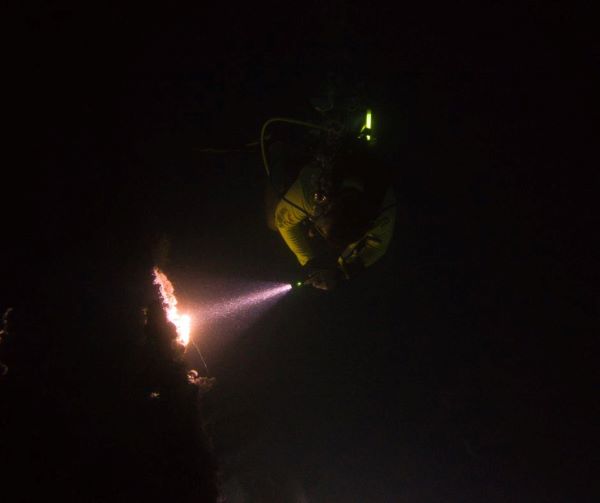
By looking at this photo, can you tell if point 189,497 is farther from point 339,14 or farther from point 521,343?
point 521,343

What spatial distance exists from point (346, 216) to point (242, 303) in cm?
666

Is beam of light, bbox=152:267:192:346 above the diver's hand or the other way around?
above

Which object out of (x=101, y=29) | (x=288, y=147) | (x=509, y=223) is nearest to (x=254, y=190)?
(x=288, y=147)

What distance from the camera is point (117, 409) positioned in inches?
101

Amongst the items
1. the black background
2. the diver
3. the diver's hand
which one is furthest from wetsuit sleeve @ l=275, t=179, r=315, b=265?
the black background

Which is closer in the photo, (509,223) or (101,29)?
(101,29)

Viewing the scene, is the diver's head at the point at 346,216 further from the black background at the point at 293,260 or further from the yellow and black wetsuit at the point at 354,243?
the black background at the point at 293,260

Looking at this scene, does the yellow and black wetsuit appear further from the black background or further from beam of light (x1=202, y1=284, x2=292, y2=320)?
beam of light (x1=202, y1=284, x2=292, y2=320)

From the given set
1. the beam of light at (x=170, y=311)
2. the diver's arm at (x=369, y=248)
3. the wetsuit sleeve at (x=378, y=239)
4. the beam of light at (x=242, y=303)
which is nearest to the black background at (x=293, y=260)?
the beam of light at (x=170, y=311)

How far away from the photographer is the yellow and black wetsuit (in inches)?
142

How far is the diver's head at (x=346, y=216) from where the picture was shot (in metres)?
2.98

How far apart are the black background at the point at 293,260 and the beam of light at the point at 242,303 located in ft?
1.49

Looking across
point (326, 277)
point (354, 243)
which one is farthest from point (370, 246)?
point (326, 277)

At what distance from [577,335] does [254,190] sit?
9.55 m
